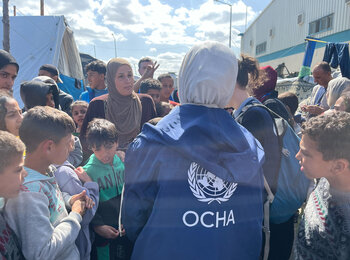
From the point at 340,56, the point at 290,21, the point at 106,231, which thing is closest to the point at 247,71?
the point at 106,231

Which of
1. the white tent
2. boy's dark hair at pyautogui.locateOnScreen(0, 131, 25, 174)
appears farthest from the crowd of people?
the white tent

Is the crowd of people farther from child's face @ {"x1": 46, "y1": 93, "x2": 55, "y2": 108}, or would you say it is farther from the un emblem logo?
child's face @ {"x1": 46, "y1": 93, "x2": 55, "y2": 108}

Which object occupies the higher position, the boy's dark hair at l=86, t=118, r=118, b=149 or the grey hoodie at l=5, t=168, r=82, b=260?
the boy's dark hair at l=86, t=118, r=118, b=149

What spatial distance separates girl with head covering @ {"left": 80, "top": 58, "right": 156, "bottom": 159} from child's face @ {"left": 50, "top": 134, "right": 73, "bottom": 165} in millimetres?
992

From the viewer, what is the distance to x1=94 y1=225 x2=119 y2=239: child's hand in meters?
1.83

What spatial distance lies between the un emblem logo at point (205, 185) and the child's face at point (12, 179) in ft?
2.49

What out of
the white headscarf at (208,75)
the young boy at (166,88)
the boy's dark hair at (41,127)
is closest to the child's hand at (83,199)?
the boy's dark hair at (41,127)

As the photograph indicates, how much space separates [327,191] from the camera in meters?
1.36

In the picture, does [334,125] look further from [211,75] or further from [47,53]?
[47,53]

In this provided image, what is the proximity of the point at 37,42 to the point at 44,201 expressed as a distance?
37.2 ft

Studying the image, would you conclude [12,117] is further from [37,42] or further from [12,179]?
[37,42]

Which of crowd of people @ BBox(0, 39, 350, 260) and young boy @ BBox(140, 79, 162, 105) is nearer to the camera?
crowd of people @ BBox(0, 39, 350, 260)

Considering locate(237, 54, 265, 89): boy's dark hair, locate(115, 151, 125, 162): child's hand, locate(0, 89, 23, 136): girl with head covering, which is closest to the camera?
locate(0, 89, 23, 136): girl with head covering

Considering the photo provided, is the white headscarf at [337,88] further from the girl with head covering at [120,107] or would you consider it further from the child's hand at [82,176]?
the child's hand at [82,176]
